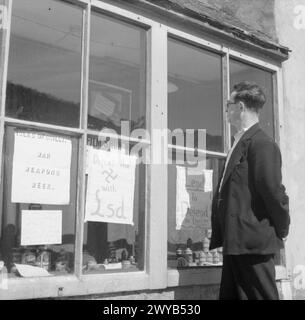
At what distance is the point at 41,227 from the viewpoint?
131 inches

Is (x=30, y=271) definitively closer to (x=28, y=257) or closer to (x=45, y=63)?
(x=28, y=257)

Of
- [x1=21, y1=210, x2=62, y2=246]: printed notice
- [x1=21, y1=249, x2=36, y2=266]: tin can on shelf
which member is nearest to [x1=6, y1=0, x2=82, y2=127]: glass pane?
[x1=21, y1=210, x2=62, y2=246]: printed notice

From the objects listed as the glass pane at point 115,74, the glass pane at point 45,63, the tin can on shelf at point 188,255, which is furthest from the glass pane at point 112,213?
the tin can on shelf at point 188,255

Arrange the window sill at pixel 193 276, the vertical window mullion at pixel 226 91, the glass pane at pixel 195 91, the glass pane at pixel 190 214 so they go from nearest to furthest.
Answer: the window sill at pixel 193 276 < the glass pane at pixel 190 214 < the glass pane at pixel 195 91 < the vertical window mullion at pixel 226 91

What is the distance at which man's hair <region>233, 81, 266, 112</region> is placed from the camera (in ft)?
11.8

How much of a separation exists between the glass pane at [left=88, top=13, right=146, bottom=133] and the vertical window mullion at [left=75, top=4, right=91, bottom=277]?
3.2 inches

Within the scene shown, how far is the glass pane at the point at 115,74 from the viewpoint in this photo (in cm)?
380

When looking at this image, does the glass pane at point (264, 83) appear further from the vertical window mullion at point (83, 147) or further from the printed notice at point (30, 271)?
the printed notice at point (30, 271)

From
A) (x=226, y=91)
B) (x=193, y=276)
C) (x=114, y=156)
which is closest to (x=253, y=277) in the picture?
(x=193, y=276)

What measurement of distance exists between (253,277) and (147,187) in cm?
112

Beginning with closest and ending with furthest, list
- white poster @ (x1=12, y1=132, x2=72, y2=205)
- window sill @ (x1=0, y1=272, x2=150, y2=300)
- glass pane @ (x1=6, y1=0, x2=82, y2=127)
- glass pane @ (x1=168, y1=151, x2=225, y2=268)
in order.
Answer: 1. window sill @ (x1=0, y1=272, x2=150, y2=300)
2. white poster @ (x1=12, y1=132, x2=72, y2=205)
3. glass pane @ (x1=6, y1=0, x2=82, y2=127)
4. glass pane @ (x1=168, y1=151, x2=225, y2=268)

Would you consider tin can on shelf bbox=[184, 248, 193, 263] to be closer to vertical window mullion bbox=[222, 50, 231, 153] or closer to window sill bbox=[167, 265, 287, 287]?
window sill bbox=[167, 265, 287, 287]

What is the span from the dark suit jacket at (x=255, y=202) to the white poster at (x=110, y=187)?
79cm
